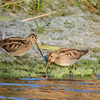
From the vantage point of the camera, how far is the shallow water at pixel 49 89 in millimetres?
5758

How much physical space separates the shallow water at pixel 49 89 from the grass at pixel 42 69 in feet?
1.17

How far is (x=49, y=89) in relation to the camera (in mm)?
6332

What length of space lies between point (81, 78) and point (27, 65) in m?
1.66

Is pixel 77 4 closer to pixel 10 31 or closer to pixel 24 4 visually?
pixel 24 4

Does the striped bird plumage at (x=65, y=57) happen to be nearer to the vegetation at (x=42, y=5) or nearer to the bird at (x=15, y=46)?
the bird at (x=15, y=46)

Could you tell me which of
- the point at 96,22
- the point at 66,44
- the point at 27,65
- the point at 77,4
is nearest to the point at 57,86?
the point at 27,65

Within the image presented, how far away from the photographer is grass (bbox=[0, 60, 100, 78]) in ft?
24.4

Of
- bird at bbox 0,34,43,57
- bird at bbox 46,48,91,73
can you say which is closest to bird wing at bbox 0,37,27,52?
bird at bbox 0,34,43,57

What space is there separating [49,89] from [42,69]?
1.65m

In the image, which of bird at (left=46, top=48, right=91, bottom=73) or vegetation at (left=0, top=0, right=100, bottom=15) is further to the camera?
vegetation at (left=0, top=0, right=100, bottom=15)

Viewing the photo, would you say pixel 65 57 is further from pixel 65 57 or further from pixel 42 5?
pixel 42 5

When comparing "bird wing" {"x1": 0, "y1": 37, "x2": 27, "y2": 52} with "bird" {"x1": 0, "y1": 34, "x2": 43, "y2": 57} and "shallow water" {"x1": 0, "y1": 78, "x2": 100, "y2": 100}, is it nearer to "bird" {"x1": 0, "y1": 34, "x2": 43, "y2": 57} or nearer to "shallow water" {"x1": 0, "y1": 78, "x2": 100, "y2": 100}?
"bird" {"x1": 0, "y1": 34, "x2": 43, "y2": 57}

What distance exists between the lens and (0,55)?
8.83 m

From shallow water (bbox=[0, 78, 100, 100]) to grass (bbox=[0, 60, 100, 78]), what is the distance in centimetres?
36
